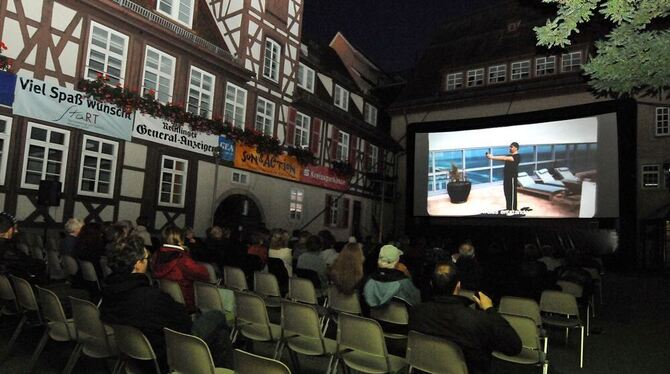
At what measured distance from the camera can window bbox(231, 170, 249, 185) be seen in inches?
524

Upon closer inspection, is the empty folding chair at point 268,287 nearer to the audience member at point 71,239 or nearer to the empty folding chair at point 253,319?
the empty folding chair at point 253,319

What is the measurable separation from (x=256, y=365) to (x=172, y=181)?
1045cm

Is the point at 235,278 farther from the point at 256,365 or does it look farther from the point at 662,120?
the point at 662,120

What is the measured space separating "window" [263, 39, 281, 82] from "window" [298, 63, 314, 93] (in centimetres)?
165

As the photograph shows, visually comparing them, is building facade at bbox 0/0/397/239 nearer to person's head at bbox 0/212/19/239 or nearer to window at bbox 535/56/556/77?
person's head at bbox 0/212/19/239

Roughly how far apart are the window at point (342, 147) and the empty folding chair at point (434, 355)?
615 inches

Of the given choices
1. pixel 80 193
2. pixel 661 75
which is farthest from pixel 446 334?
pixel 80 193

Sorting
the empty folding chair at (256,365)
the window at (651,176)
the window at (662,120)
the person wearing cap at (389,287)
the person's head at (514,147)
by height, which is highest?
the window at (662,120)

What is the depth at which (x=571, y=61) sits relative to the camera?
1905 centimetres

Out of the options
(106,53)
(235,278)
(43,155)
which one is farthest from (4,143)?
(235,278)

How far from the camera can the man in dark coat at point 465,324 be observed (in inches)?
106

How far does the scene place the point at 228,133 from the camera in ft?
42.7

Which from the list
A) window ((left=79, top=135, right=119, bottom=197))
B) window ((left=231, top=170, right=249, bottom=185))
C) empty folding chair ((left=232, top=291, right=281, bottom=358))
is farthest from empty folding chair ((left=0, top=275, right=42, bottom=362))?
window ((left=231, top=170, right=249, bottom=185))

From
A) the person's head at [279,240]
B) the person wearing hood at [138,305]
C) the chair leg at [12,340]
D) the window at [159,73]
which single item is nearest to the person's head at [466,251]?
the person's head at [279,240]
